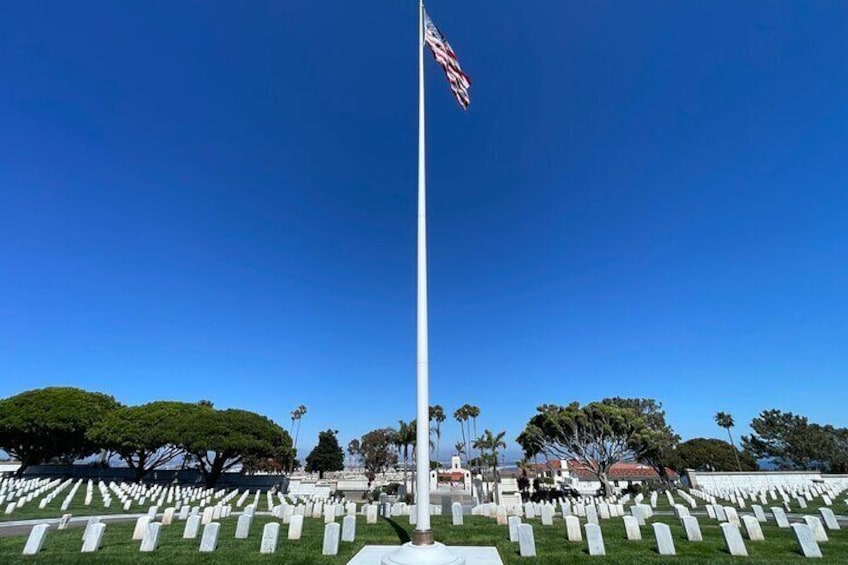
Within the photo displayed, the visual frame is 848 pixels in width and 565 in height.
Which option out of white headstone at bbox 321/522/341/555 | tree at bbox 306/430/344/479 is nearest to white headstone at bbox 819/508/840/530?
white headstone at bbox 321/522/341/555

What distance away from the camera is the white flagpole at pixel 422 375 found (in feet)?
Answer: 23.1

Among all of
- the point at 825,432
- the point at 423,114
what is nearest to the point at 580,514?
the point at 423,114

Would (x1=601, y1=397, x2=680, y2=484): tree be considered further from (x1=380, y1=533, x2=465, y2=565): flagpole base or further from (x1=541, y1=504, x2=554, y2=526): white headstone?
(x1=380, y1=533, x2=465, y2=565): flagpole base

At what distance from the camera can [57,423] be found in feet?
117

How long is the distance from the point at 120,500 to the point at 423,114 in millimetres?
27594

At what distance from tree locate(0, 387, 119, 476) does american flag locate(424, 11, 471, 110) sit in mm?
44292

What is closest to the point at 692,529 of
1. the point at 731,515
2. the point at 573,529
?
the point at 573,529

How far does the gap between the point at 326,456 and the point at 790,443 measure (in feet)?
224

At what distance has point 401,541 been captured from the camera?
9.95m

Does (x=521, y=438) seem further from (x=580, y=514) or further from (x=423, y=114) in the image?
(x=423, y=114)

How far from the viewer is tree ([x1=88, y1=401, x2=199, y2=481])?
35.6 m

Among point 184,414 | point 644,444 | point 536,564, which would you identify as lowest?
point 536,564

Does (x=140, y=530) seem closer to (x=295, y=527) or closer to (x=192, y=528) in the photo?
(x=192, y=528)

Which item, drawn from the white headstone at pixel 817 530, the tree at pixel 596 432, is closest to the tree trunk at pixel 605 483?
the tree at pixel 596 432
